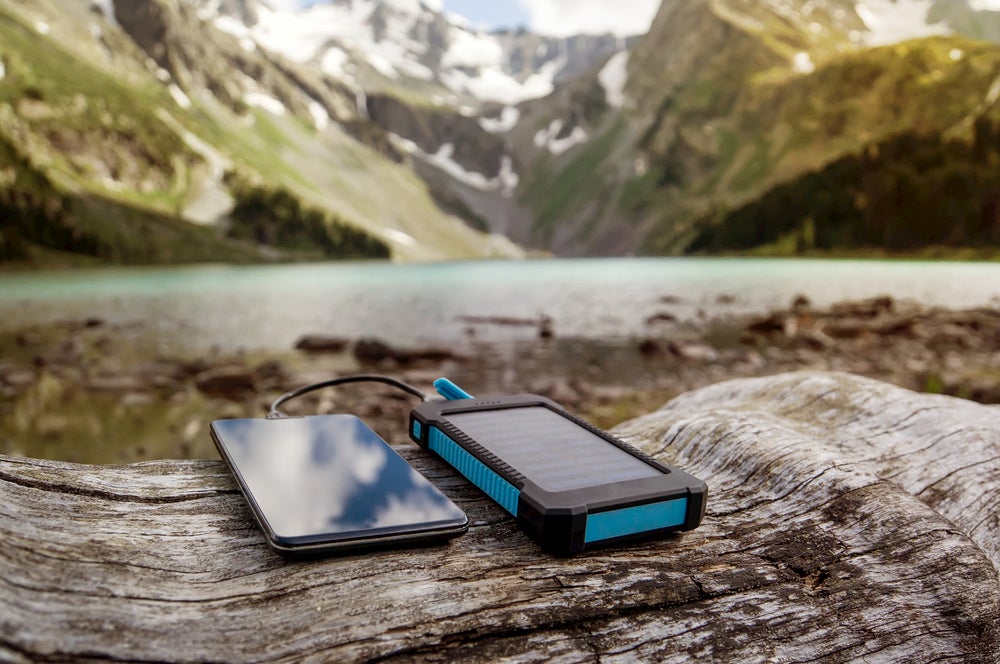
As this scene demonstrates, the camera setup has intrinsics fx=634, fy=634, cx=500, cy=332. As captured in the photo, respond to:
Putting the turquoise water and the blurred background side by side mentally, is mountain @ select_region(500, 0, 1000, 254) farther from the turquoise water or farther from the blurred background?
the turquoise water

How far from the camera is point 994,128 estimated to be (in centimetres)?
11188

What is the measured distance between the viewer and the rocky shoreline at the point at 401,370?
15883 millimetres

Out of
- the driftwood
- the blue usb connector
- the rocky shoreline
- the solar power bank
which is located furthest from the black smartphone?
the rocky shoreline

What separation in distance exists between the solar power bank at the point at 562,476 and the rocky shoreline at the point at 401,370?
11147 mm

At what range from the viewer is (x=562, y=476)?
2.06m

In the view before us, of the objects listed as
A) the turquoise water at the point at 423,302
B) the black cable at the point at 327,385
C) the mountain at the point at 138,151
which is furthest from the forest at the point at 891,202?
the black cable at the point at 327,385

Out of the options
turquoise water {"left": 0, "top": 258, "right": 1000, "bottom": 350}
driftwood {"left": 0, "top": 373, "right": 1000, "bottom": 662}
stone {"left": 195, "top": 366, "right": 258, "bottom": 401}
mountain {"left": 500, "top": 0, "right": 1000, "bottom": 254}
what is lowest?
turquoise water {"left": 0, "top": 258, "right": 1000, "bottom": 350}

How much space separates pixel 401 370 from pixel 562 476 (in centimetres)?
2325

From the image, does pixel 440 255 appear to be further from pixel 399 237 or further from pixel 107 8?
pixel 107 8

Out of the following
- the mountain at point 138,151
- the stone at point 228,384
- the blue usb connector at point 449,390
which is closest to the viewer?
the blue usb connector at point 449,390

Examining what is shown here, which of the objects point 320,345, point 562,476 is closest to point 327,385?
point 562,476

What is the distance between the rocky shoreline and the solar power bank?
11.1 metres

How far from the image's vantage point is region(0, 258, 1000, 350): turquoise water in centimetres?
3544

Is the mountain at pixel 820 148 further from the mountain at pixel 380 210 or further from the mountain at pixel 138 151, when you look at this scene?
the mountain at pixel 138 151
